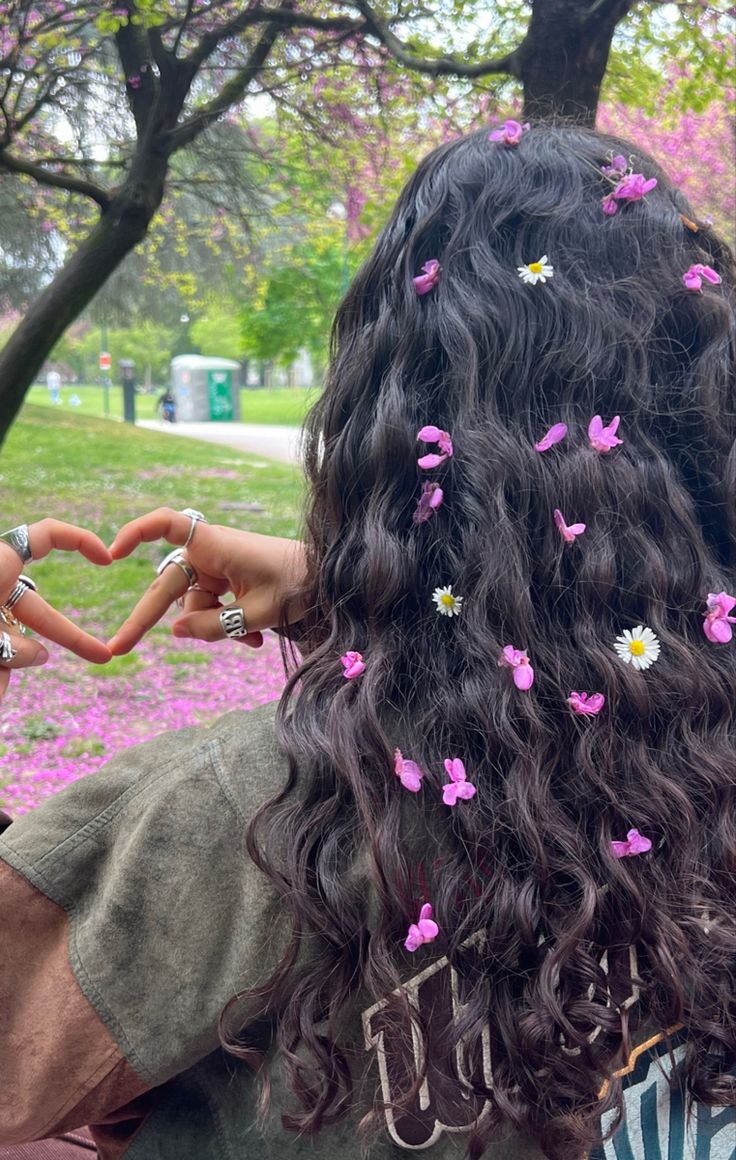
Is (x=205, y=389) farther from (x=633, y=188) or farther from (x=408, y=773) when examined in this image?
(x=408, y=773)

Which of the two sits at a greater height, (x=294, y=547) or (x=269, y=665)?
(x=294, y=547)

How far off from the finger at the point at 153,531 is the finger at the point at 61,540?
0.07 ft

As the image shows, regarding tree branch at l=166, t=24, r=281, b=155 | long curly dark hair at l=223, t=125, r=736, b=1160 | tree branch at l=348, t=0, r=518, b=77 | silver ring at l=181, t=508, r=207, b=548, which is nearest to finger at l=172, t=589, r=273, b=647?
silver ring at l=181, t=508, r=207, b=548

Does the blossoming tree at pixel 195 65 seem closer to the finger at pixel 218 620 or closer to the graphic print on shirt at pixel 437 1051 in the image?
the finger at pixel 218 620

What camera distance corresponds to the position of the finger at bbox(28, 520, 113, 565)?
119 cm

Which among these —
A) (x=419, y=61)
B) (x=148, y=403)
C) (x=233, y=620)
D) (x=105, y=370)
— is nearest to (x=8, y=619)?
(x=233, y=620)

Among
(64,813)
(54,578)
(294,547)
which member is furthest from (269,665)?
(64,813)

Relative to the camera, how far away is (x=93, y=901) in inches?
35.0

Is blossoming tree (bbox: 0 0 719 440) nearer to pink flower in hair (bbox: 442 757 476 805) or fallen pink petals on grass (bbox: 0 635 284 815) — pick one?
fallen pink petals on grass (bbox: 0 635 284 815)

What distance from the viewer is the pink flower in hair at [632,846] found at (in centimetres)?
84

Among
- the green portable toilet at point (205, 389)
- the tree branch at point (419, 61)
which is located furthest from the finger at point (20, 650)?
the green portable toilet at point (205, 389)

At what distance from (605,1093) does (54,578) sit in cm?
674

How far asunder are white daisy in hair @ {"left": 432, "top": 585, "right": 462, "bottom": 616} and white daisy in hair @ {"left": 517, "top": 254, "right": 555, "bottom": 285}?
1.05 ft

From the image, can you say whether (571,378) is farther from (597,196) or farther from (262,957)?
(262,957)
